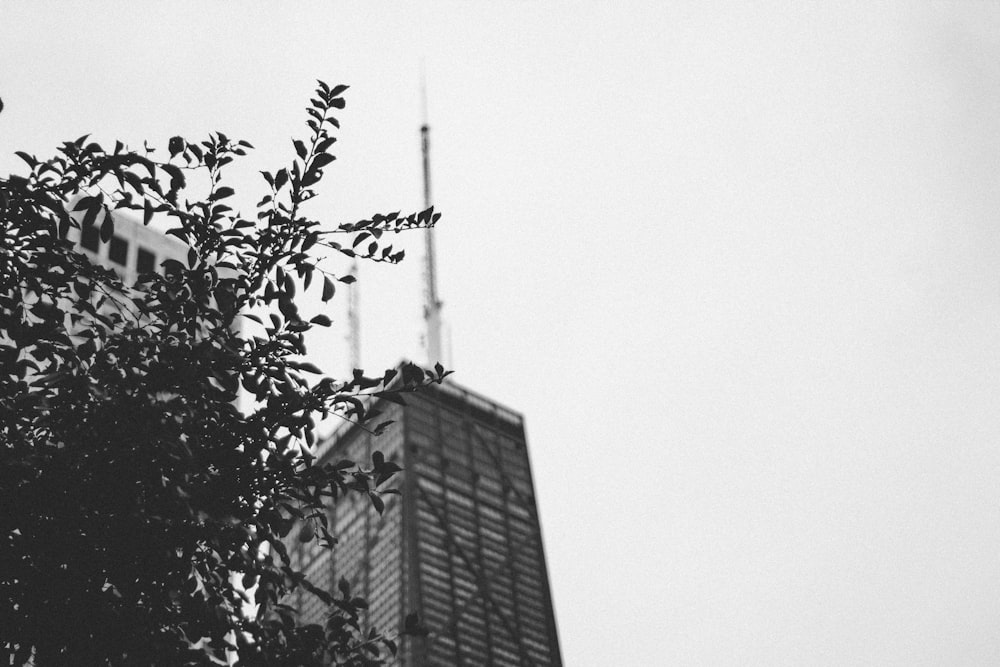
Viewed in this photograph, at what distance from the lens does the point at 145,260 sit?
62.0 meters

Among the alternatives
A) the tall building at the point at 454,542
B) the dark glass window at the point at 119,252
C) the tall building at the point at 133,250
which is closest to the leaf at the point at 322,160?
the tall building at the point at 133,250

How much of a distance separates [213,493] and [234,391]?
49.0 inches

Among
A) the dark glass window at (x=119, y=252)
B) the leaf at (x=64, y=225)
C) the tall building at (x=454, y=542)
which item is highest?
the tall building at (x=454, y=542)

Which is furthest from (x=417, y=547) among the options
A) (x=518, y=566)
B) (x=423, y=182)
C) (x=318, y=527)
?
(x=318, y=527)

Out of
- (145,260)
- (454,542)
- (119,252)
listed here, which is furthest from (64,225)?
(454,542)

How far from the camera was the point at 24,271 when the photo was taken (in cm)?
979

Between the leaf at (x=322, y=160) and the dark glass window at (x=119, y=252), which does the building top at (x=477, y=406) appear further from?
the leaf at (x=322, y=160)

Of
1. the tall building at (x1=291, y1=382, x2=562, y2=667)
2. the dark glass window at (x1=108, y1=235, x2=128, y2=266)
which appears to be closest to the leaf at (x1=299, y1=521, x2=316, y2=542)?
the dark glass window at (x1=108, y1=235, x2=128, y2=266)

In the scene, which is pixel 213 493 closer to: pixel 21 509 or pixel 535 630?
pixel 21 509

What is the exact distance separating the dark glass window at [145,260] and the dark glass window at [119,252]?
0.74 meters

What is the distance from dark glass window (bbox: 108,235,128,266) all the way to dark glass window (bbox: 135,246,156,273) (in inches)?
29.0

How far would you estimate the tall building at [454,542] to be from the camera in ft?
442

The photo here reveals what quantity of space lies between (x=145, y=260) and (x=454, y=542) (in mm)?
89055

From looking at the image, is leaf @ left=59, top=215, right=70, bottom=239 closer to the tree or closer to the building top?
the tree
